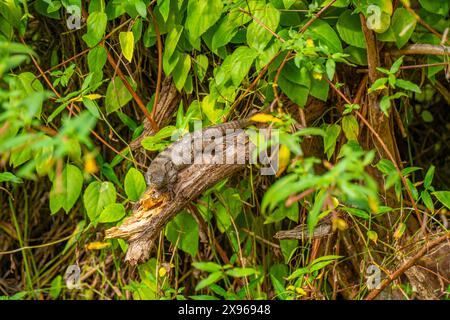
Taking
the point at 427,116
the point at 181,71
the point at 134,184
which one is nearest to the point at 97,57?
the point at 181,71

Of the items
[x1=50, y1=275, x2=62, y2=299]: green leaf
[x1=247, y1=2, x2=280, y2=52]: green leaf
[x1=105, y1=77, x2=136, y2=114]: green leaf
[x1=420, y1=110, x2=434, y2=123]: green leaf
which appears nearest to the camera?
[x1=247, y1=2, x2=280, y2=52]: green leaf

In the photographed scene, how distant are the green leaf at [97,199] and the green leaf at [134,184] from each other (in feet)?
0.18

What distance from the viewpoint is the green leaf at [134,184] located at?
1.52m

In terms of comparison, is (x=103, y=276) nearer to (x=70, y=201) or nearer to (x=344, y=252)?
(x=70, y=201)

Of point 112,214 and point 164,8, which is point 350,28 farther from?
point 112,214

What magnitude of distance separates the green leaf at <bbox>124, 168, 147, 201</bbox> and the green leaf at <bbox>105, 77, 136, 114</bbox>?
0.20m

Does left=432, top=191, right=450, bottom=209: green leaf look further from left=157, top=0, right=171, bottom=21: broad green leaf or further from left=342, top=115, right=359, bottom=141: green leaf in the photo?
left=157, top=0, right=171, bottom=21: broad green leaf

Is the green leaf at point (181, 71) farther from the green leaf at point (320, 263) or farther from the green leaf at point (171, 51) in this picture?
the green leaf at point (320, 263)

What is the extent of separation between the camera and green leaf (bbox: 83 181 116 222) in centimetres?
155

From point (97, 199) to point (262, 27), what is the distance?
1.87 ft

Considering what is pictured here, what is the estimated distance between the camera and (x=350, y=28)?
1421 millimetres

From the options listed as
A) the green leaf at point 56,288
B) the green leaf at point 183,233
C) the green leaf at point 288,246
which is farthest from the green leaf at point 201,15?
the green leaf at point 56,288

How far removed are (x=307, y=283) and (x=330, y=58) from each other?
0.50 metres

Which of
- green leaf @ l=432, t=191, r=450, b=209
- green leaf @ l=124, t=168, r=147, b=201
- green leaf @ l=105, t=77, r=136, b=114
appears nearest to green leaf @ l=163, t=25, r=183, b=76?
green leaf @ l=105, t=77, r=136, b=114
